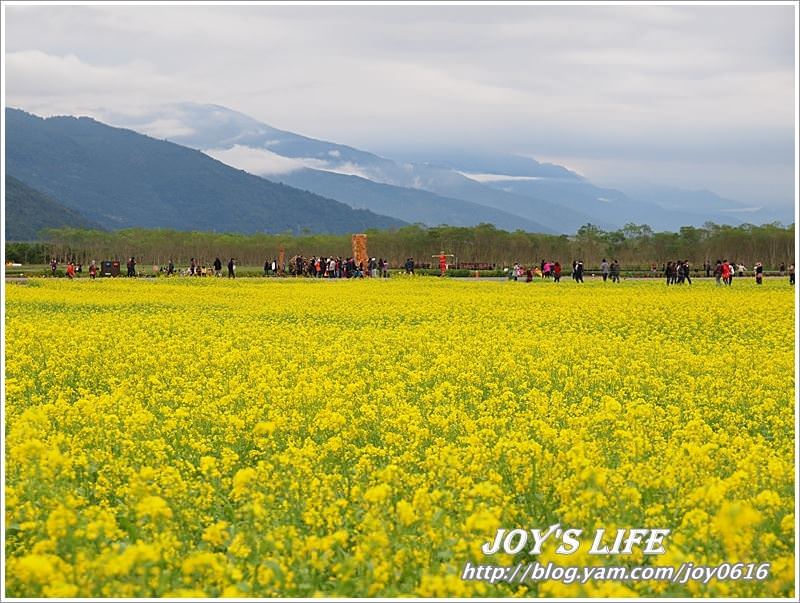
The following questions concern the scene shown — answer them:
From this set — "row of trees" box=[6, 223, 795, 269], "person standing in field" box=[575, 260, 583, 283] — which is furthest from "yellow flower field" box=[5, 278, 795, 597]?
"row of trees" box=[6, 223, 795, 269]

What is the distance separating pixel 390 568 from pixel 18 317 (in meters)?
19.4

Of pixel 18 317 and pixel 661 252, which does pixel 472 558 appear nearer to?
pixel 18 317

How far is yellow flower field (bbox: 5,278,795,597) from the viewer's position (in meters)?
5.82

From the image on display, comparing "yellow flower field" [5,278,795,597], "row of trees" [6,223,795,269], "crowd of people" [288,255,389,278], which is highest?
"row of trees" [6,223,795,269]

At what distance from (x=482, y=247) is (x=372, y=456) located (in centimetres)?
9128

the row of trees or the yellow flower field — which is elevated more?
the row of trees

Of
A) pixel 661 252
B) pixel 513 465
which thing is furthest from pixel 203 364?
pixel 661 252

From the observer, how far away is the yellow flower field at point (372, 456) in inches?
229

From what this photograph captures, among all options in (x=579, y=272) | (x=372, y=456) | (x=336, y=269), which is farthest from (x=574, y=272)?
(x=372, y=456)

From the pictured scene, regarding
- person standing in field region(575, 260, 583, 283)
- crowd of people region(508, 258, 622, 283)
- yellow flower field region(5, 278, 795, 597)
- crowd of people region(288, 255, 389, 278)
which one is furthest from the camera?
crowd of people region(288, 255, 389, 278)

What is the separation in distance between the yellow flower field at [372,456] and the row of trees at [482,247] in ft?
234

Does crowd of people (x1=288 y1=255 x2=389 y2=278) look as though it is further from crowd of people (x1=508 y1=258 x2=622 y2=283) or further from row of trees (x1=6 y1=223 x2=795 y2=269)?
row of trees (x1=6 y1=223 x2=795 y2=269)

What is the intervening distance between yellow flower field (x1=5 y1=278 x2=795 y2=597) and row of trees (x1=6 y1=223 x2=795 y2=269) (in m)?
71.4

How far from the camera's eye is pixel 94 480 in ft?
27.6
